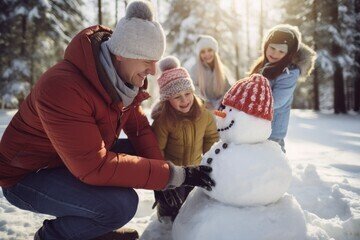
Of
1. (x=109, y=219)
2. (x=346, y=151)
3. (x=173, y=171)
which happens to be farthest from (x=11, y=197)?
(x=346, y=151)

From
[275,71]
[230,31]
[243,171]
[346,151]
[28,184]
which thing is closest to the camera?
[243,171]

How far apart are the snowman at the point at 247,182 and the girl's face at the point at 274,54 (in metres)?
1.52

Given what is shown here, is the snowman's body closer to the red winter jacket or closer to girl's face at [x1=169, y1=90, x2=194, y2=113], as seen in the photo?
the red winter jacket

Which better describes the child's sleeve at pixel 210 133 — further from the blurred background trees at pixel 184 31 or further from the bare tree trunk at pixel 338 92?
the bare tree trunk at pixel 338 92

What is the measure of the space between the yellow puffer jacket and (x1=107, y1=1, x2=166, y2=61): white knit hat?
0.99 metres

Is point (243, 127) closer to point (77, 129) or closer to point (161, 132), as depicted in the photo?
point (77, 129)

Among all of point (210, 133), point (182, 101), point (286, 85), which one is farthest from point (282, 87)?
point (182, 101)

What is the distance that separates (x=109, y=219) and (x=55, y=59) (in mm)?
13230

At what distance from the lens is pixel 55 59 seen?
1407 cm

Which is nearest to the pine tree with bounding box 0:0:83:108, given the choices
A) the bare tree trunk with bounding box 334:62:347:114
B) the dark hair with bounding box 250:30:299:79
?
the bare tree trunk with bounding box 334:62:347:114

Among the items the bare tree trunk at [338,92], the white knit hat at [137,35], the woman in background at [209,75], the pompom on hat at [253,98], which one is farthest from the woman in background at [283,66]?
the bare tree trunk at [338,92]

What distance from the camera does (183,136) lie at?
3.05 metres

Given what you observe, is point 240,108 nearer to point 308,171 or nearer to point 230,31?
point 308,171

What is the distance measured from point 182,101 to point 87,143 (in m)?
1.31
